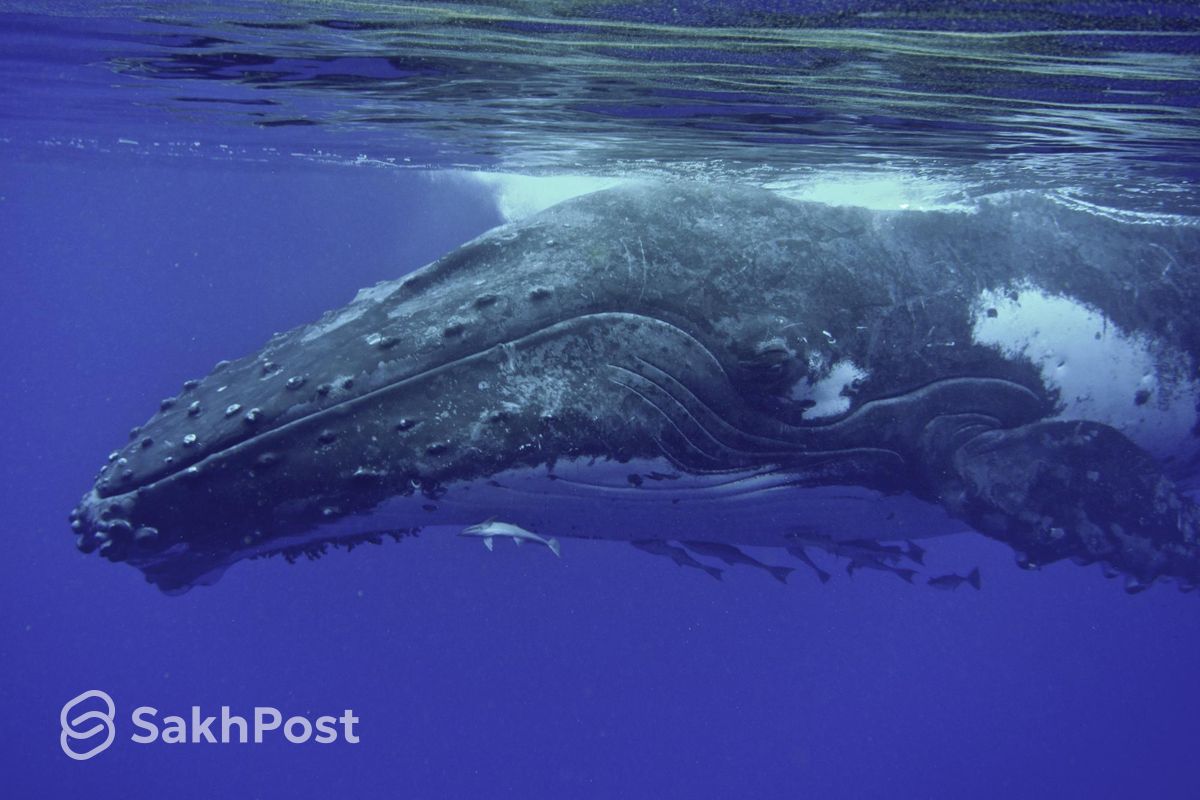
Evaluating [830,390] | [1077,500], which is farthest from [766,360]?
[1077,500]

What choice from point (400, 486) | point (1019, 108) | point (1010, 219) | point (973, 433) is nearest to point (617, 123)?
point (1019, 108)

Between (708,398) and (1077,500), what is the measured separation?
2.76 meters

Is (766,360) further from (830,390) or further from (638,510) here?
(638,510)

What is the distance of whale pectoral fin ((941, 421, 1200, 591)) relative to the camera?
6.10m

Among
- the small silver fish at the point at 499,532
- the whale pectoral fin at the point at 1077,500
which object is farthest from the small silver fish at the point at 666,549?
the whale pectoral fin at the point at 1077,500

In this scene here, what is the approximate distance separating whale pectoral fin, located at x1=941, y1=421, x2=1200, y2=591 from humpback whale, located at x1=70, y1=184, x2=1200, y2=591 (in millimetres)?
19

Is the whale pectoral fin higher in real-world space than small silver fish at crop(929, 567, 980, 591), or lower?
higher

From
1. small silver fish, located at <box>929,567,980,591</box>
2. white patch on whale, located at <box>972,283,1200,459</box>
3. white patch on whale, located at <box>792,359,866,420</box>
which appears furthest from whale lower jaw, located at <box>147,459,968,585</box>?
white patch on whale, located at <box>972,283,1200,459</box>

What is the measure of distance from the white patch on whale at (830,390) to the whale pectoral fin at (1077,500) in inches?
38.2

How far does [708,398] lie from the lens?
227 inches

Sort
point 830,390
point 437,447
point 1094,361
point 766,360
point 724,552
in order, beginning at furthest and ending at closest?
point 1094,361, point 724,552, point 830,390, point 766,360, point 437,447

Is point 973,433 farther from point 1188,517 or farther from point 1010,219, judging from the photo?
point 1010,219

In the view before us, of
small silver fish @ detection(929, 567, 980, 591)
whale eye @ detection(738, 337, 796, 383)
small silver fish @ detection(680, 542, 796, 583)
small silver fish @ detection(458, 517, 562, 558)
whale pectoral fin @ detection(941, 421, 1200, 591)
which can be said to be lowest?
small silver fish @ detection(929, 567, 980, 591)

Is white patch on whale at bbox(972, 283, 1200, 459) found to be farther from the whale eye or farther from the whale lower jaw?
the whale eye
